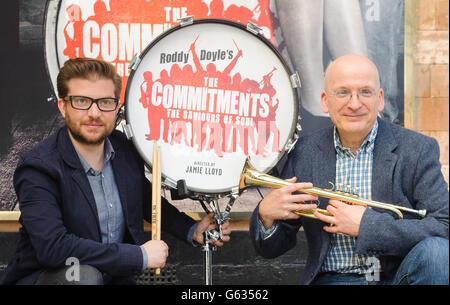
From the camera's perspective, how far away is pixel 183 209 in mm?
3631

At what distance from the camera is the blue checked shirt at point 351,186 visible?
2.62 m

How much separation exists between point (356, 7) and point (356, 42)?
0.22 m

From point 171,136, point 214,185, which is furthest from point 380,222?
point 171,136

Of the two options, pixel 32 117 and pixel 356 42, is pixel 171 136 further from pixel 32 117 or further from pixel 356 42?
pixel 356 42

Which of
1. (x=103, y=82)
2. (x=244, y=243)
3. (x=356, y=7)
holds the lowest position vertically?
(x=244, y=243)

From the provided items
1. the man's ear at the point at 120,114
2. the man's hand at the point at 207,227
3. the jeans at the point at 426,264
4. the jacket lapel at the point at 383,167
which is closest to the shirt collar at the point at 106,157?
the man's ear at the point at 120,114

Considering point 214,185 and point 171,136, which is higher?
point 171,136

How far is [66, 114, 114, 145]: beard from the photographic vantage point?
2.57 metres

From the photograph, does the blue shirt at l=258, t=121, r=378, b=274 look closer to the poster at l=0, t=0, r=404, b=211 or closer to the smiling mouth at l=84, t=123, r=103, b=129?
the smiling mouth at l=84, t=123, r=103, b=129

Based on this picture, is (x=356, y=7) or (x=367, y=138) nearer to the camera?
(x=367, y=138)

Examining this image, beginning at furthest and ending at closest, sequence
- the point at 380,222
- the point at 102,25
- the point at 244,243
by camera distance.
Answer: the point at 244,243 → the point at 102,25 → the point at 380,222

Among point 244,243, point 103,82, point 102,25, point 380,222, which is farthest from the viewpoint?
point 244,243

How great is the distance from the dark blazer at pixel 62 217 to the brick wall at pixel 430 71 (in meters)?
2.07

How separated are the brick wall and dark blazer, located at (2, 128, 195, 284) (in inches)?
81.7
